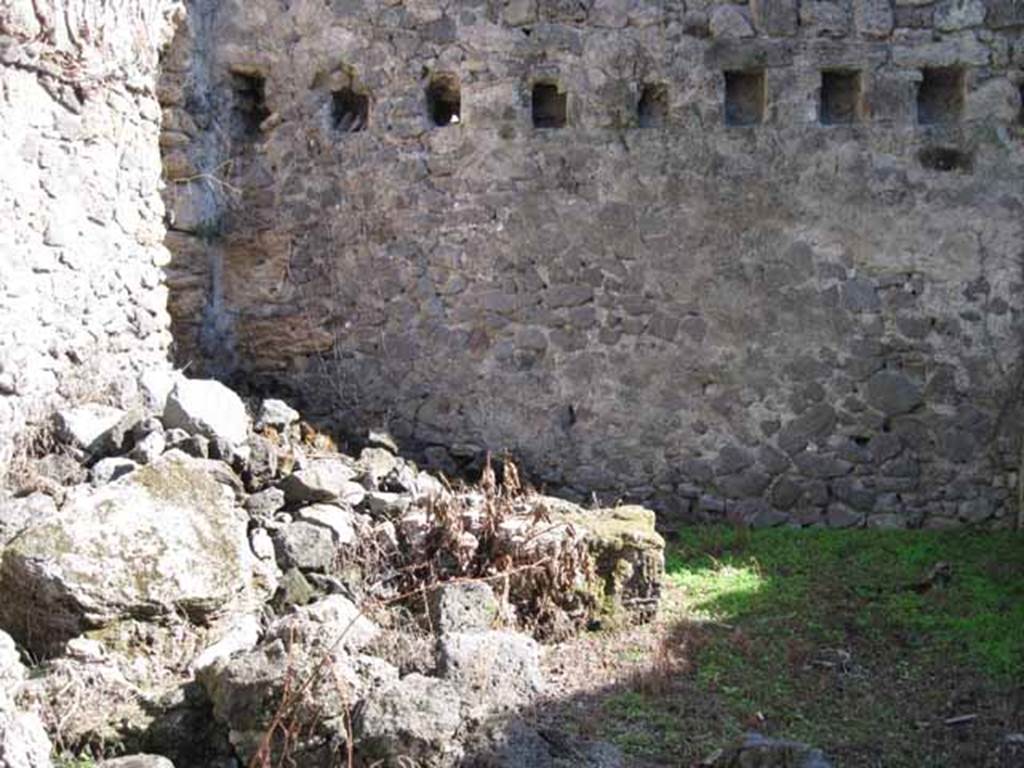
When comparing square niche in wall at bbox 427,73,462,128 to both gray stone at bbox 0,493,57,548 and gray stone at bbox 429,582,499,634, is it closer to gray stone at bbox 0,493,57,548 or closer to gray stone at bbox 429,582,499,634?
gray stone at bbox 429,582,499,634

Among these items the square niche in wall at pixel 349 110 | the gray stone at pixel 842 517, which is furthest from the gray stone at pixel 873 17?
the square niche in wall at pixel 349 110

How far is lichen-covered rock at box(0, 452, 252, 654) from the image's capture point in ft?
16.4

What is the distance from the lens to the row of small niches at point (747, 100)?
726cm

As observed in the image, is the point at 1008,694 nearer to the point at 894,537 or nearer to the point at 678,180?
the point at 894,537

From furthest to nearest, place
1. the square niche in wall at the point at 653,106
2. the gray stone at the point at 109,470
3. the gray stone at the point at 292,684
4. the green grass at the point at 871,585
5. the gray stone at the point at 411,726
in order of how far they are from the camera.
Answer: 1. the square niche in wall at the point at 653,106
2. the gray stone at the point at 109,470
3. the green grass at the point at 871,585
4. the gray stone at the point at 292,684
5. the gray stone at the point at 411,726

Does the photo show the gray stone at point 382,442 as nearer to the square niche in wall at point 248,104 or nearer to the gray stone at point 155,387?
the gray stone at point 155,387

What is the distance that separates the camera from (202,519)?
5.41 metres

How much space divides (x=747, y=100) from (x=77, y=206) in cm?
375

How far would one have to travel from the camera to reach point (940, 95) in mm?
7312

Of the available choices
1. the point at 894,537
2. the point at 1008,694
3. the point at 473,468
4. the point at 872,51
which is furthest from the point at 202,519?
the point at 872,51

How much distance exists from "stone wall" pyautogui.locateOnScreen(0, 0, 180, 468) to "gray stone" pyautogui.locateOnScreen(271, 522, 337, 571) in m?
1.34

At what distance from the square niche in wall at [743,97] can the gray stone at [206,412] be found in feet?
10.6

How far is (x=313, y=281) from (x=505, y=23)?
1939 mm

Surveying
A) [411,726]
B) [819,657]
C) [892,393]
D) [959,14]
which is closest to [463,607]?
[411,726]
